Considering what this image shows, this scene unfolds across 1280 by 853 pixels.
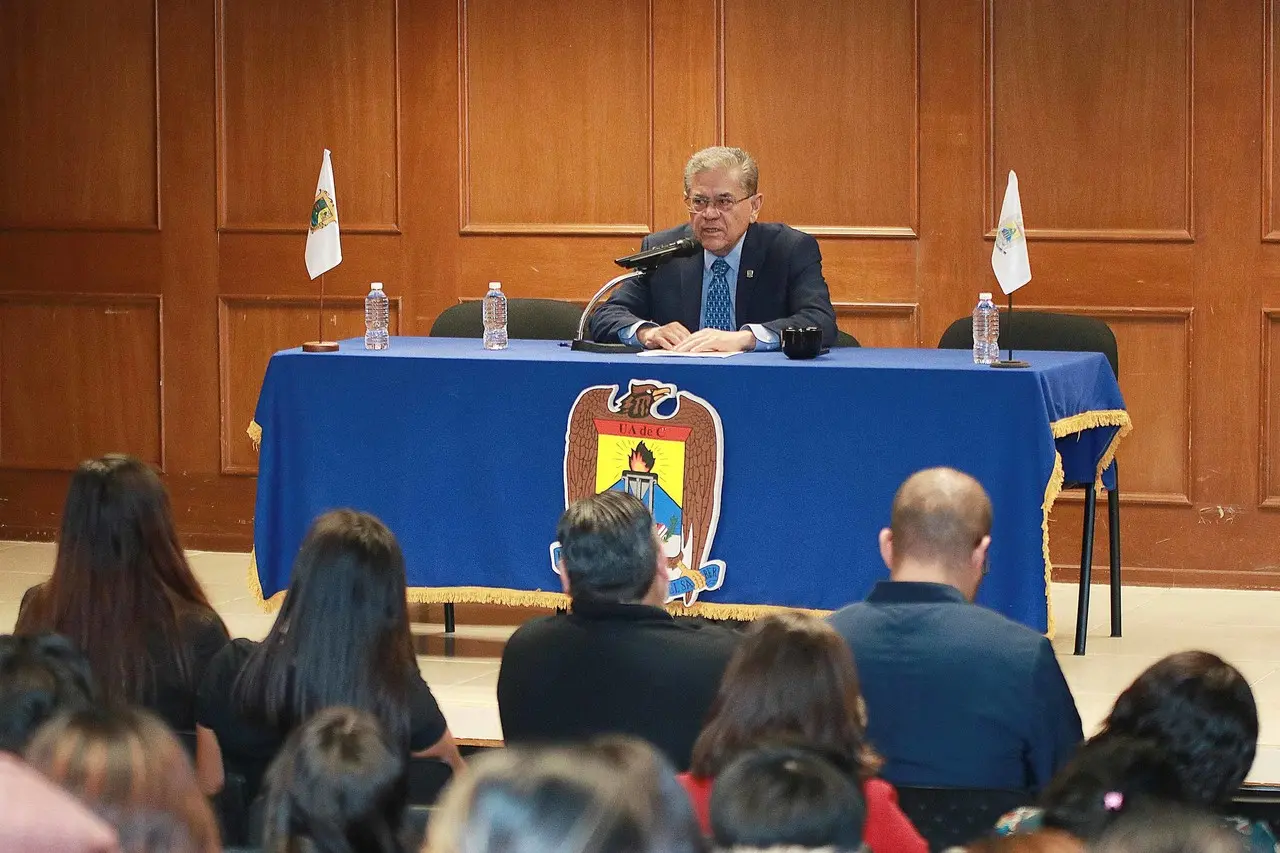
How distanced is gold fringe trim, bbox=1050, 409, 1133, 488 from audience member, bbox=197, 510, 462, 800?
2274 mm

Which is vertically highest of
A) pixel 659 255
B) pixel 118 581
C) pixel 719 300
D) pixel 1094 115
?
pixel 1094 115

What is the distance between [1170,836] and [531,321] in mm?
4618

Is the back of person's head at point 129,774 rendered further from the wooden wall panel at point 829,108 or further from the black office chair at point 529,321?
the wooden wall panel at point 829,108

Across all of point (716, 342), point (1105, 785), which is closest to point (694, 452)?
point (716, 342)

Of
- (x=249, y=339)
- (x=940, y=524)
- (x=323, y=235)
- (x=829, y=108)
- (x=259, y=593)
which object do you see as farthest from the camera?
(x=249, y=339)

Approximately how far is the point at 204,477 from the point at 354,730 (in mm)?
5371

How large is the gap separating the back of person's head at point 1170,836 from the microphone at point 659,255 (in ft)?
12.5

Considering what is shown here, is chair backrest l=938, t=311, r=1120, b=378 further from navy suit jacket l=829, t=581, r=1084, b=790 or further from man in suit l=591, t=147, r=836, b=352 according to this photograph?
navy suit jacket l=829, t=581, r=1084, b=790

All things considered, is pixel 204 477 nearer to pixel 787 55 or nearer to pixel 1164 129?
pixel 787 55

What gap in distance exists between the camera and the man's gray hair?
5371mm

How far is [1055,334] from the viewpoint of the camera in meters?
5.46

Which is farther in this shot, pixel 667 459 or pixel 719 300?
pixel 719 300

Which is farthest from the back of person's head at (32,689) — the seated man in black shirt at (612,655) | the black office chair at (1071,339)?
the black office chair at (1071,339)

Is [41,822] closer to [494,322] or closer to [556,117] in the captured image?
[494,322]
